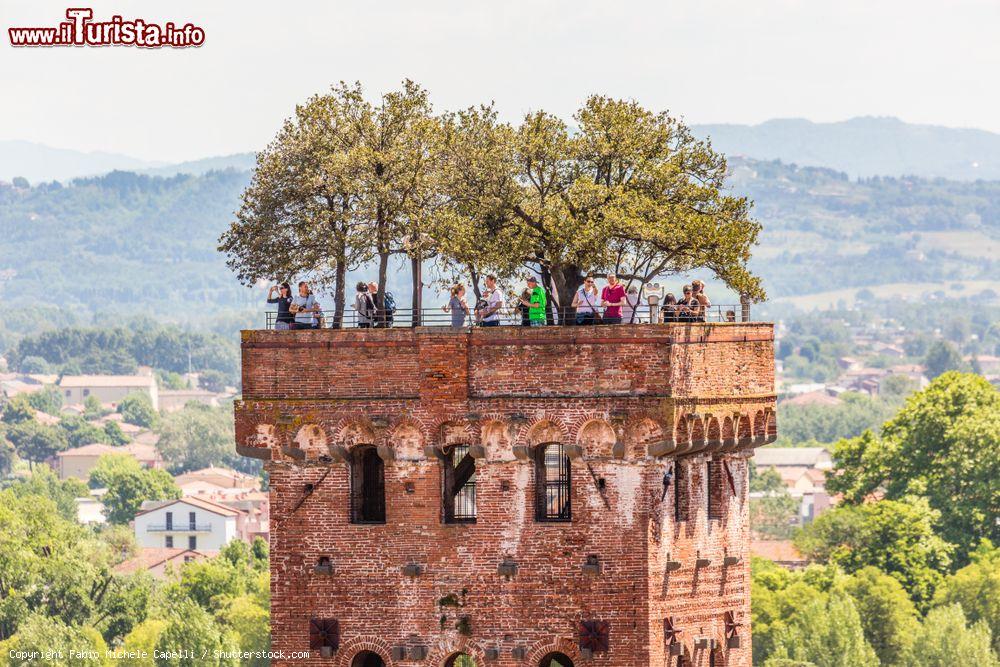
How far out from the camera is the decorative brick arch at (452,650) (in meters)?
41.0

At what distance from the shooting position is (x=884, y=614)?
5266 inches

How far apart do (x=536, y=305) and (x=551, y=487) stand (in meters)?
2.92

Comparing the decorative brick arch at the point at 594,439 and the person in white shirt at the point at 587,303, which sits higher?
the person in white shirt at the point at 587,303

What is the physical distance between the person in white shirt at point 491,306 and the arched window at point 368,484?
269 centimetres

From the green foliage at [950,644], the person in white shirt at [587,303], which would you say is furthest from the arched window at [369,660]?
the green foliage at [950,644]

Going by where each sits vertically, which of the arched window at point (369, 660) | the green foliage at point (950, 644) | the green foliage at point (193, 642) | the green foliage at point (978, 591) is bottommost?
the green foliage at point (193, 642)

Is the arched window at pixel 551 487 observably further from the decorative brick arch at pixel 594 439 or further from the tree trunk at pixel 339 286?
the tree trunk at pixel 339 286

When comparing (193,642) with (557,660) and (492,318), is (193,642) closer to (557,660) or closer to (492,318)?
(492,318)

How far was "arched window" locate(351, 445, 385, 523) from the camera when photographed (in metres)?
41.8

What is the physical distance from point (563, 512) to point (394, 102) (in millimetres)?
A: 7980

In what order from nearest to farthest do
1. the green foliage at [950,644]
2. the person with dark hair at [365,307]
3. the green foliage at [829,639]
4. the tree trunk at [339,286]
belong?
the person with dark hair at [365,307] → the tree trunk at [339,286] → the green foliage at [950,644] → the green foliage at [829,639]

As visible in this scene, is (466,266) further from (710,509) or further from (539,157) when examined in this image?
(710,509)

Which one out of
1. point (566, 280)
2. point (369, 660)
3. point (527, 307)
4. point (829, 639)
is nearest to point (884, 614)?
point (829, 639)

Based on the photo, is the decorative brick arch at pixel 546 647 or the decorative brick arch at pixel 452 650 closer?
the decorative brick arch at pixel 546 647
